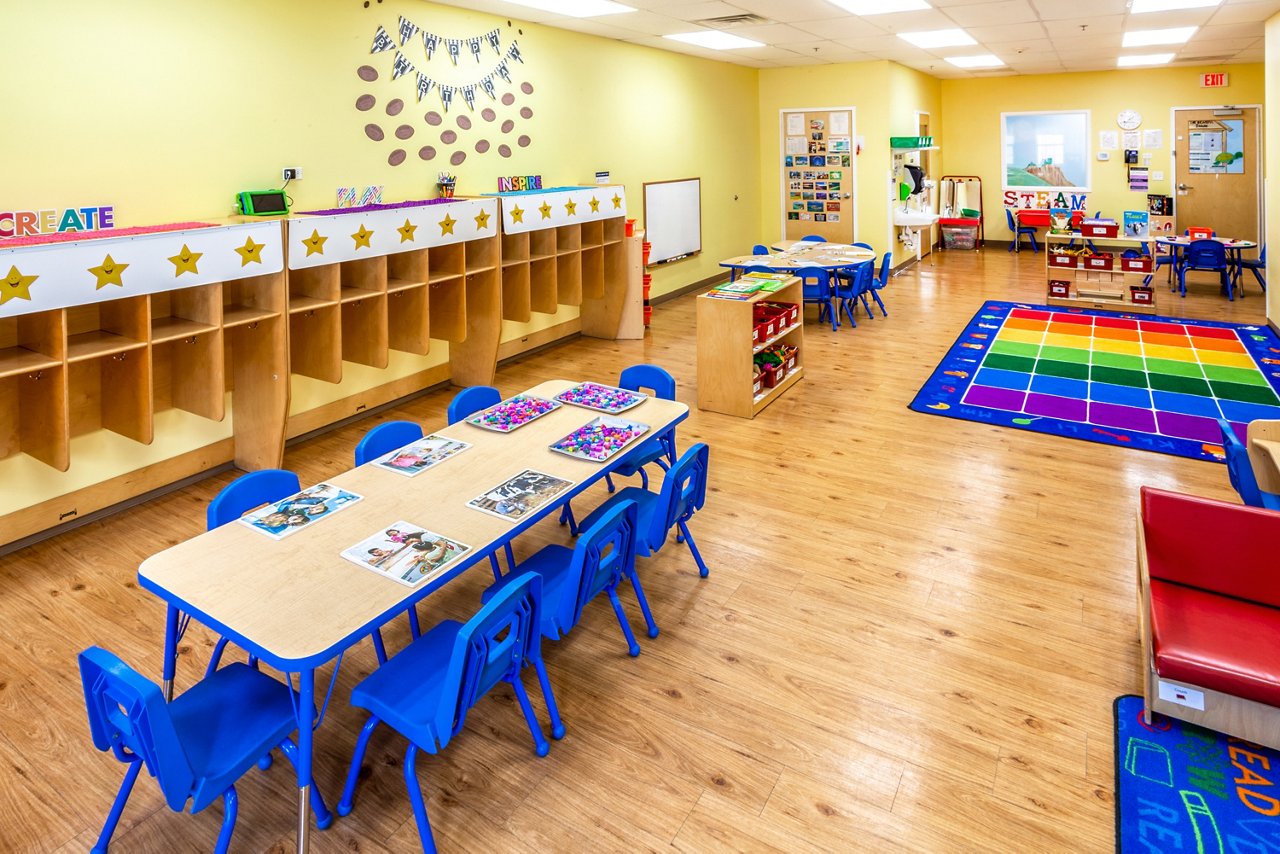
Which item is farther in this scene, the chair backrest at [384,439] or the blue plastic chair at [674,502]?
the chair backrest at [384,439]

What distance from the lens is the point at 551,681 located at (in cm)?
303

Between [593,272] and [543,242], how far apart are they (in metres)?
0.83

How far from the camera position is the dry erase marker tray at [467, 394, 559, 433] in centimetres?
361

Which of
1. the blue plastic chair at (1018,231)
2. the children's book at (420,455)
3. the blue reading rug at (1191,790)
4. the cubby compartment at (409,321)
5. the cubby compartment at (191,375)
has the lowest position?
the blue reading rug at (1191,790)

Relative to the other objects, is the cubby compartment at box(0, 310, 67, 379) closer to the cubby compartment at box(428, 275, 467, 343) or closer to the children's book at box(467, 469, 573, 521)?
the children's book at box(467, 469, 573, 521)

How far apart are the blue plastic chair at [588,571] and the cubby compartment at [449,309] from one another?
3229 millimetres

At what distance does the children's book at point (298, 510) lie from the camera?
106 inches

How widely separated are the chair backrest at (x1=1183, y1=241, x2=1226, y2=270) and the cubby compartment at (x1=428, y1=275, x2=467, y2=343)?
29.2 feet

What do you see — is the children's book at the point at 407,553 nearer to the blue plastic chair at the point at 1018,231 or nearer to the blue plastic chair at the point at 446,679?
the blue plastic chair at the point at 446,679

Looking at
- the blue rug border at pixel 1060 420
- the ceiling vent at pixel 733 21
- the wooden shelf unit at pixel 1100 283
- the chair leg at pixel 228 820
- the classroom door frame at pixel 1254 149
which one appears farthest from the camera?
the classroom door frame at pixel 1254 149

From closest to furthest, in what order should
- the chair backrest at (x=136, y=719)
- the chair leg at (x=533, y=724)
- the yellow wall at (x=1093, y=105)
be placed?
the chair backrest at (x=136, y=719) → the chair leg at (x=533, y=724) → the yellow wall at (x=1093, y=105)

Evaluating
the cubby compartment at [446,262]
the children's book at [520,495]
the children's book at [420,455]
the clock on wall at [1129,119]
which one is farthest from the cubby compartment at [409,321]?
the clock on wall at [1129,119]

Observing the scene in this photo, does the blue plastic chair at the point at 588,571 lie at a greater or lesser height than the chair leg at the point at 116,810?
greater

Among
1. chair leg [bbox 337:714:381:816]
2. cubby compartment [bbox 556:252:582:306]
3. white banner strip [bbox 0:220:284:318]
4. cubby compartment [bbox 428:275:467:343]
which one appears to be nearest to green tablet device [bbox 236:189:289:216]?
white banner strip [bbox 0:220:284:318]
